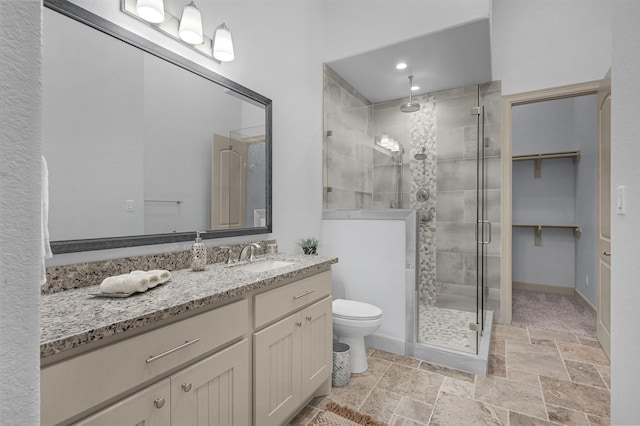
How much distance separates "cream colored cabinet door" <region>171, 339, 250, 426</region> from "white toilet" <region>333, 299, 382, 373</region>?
1.04 m

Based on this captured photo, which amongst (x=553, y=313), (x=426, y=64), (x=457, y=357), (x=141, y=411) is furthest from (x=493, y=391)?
(x=426, y=64)

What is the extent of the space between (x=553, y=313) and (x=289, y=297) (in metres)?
3.58

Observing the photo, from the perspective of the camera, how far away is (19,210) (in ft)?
1.27

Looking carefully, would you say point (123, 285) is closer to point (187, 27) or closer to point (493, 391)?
point (187, 27)

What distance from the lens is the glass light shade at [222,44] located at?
1.90m

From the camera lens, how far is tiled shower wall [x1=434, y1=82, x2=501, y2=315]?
10.5ft

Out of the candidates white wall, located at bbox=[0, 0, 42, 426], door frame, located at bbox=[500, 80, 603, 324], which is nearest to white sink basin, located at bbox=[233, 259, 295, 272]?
white wall, located at bbox=[0, 0, 42, 426]

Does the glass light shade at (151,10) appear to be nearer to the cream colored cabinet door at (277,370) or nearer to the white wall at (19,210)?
the white wall at (19,210)

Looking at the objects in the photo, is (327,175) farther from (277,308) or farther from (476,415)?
(476,415)

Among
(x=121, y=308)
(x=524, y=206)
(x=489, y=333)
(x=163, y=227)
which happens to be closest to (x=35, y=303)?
(x=121, y=308)

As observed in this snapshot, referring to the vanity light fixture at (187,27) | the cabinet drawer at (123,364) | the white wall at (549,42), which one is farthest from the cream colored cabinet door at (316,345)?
the white wall at (549,42)

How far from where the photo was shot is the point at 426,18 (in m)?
2.55

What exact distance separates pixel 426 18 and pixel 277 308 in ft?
8.14

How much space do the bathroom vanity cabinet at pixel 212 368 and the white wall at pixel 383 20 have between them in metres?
2.09
